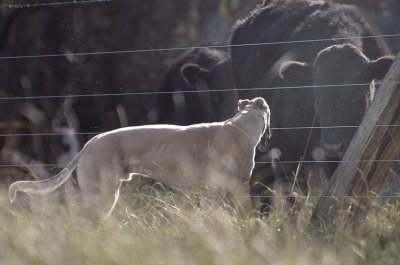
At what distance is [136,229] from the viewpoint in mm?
5422

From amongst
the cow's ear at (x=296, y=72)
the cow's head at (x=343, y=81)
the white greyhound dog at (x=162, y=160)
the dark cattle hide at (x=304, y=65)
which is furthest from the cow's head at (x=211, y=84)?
the white greyhound dog at (x=162, y=160)

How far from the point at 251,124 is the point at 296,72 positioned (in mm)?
2218

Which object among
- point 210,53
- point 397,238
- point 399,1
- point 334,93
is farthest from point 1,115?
point 397,238

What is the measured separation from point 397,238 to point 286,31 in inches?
195

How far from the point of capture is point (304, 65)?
8.81 m

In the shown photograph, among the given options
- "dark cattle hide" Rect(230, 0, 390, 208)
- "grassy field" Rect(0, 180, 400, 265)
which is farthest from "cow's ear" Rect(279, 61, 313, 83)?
"grassy field" Rect(0, 180, 400, 265)

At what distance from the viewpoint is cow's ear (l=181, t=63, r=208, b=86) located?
1077cm

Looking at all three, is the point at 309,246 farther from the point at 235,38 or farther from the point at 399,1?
the point at 399,1

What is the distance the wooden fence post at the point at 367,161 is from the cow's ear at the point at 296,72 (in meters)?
2.99

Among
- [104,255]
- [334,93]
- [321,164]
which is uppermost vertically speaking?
[104,255]

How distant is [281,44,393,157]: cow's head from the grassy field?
2053 mm

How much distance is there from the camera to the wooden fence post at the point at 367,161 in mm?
5730

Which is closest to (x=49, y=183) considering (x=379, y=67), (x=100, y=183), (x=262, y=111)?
(x=100, y=183)

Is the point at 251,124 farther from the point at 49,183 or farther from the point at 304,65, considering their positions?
the point at 304,65
